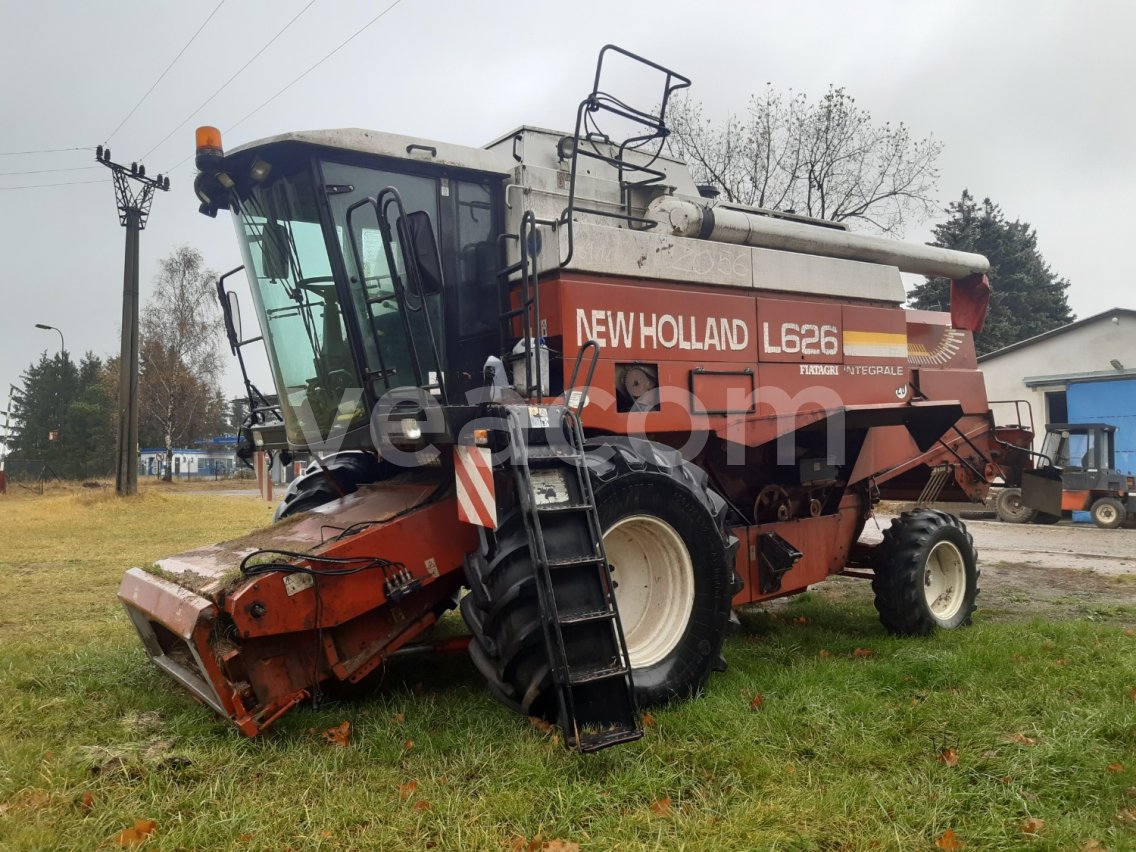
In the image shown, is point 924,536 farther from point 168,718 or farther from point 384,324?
point 168,718

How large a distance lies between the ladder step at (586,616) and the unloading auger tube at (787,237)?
2982 mm

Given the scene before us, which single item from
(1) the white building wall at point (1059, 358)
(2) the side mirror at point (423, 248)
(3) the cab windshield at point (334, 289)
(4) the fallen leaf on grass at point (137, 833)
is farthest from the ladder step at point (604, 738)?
(1) the white building wall at point (1059, 358)

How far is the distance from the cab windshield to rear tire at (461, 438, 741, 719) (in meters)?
1.19

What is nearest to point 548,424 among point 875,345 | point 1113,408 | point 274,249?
point 274,249

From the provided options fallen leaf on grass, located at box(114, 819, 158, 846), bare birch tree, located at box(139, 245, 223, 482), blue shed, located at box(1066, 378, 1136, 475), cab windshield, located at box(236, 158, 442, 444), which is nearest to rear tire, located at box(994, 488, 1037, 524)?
blue shed, located at box(1066, 378, 1136, 475)

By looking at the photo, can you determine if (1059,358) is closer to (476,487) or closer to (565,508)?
(565,508)

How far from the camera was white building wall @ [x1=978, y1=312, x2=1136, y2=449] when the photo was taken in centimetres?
2270

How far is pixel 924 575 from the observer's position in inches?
248

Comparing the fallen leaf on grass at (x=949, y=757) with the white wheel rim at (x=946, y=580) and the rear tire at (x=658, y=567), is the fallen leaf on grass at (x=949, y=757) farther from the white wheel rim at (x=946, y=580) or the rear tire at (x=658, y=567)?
the white wheel rim at (x=946, y=580)

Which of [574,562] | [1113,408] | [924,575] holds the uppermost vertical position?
[1113,408]

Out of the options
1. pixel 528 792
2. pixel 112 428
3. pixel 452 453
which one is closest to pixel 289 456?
pixel 452 453

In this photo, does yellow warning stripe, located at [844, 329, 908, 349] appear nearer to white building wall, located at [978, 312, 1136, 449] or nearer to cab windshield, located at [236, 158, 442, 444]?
cab windshield, located at [236, 158, 442, 444]

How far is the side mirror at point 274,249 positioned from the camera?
5164mm

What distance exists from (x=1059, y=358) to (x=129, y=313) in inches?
972
